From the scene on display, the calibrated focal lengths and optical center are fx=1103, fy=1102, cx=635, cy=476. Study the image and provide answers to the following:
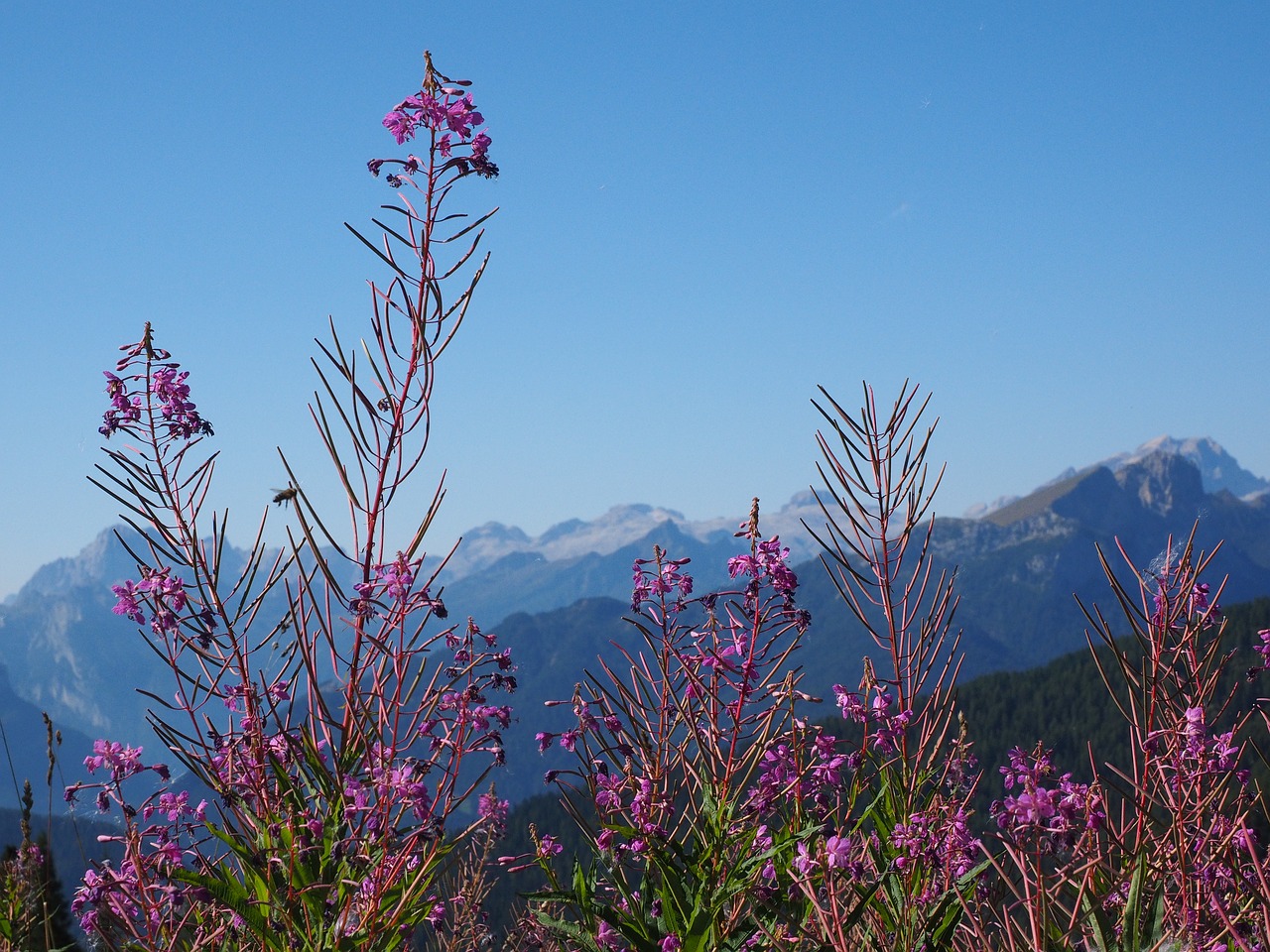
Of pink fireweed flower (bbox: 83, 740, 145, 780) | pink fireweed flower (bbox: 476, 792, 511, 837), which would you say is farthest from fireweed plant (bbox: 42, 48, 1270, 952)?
pink fireweed flower (bbox: 476, 792, 511, 837)

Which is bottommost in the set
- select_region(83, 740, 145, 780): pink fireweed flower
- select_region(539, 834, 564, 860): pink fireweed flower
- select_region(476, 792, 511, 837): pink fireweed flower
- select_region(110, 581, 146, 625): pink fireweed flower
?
select_region(476, 792, 511, 837): pink fireweed flower

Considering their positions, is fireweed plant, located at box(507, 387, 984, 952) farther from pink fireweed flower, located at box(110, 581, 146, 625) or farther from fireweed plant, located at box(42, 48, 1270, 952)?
pink fireweed flower, located at box(110, 581, 146, 625)

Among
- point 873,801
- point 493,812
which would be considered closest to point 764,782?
point 873,801

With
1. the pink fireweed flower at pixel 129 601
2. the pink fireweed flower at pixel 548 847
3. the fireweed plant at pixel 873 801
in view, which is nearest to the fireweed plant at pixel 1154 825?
the fireweed plant at pixel 873 801

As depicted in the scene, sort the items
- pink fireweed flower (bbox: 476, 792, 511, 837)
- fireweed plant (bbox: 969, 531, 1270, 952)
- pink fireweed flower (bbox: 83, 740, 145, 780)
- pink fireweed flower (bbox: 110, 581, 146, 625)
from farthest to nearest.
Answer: pink fireweed flower (bbox: 476, 792, 511, 837)
pink fireweed flower (bbox: 83, 740, 145, 780)
pink fireweed flower (bbox: 110, 581, 146, 625)
fireweed plant (bbox: 969, 531, 1270, 952)

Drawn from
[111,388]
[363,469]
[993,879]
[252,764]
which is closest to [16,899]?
[252,764]

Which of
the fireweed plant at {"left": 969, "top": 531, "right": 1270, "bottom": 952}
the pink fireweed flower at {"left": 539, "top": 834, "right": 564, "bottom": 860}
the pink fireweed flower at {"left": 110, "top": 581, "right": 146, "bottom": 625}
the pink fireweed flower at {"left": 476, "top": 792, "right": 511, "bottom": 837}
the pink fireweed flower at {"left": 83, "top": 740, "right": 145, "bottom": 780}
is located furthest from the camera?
the pink fireweed flower at {"left": 476, "top": 792, "right": 511, "bottom": 837}

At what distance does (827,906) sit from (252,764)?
5.64 ft

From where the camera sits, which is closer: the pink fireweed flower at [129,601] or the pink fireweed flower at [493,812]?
the pink fireweed flower at [129,601]

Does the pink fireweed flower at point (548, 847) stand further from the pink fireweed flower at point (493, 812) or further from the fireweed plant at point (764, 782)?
A: the pink fireweed flower at point (493, 812)

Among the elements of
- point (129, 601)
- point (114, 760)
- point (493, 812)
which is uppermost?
point (129, 601)

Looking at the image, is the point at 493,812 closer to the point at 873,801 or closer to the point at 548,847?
the point at 548,847

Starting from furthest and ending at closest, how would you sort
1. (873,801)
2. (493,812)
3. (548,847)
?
(493,812)
(548,847)
(873,801)

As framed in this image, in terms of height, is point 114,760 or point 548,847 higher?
point 114,760
